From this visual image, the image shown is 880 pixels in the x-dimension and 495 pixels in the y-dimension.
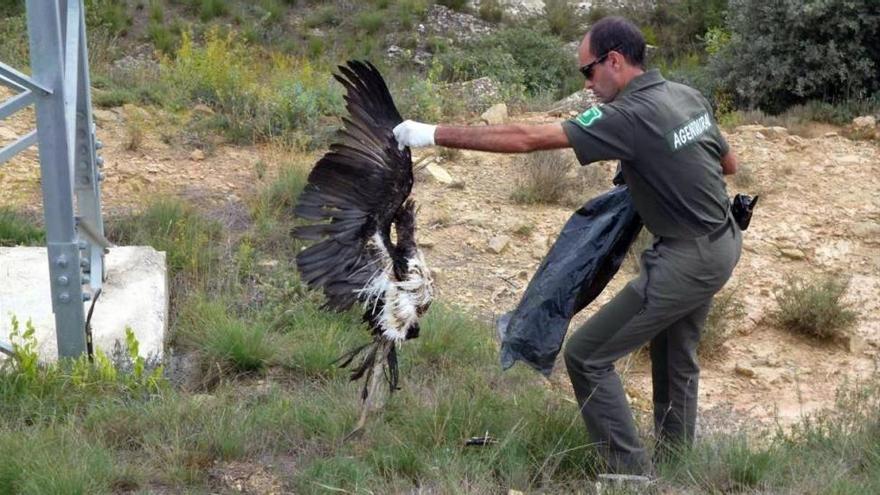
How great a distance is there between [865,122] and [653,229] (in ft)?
20.7

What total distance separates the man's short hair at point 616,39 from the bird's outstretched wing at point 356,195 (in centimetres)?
78

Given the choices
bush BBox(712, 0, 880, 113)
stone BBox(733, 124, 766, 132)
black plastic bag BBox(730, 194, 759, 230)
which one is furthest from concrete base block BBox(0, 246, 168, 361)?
bush BBox(712, 0, 880, 113)

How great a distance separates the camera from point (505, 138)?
3.79 metres

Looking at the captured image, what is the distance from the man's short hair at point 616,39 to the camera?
3926mm

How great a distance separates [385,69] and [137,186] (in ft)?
26.9

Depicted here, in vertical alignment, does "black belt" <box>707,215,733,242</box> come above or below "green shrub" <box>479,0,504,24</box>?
above

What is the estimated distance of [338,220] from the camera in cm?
423

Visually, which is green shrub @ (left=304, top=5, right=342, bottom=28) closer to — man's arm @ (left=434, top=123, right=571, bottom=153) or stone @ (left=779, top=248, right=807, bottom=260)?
stone @ (left=779, top=248, right=807, bottom=260)

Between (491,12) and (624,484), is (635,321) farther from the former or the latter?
(491,12)

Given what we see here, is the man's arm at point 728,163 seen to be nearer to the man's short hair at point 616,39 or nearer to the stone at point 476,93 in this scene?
the man's short hair at point 616,39

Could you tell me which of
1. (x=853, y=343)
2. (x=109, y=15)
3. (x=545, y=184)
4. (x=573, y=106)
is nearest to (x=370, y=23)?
(x=109, y=15)

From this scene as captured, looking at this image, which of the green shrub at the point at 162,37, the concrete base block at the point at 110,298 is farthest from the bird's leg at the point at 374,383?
the green shrub at the point at 162,37

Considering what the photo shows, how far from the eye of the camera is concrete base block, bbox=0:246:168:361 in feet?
18.0

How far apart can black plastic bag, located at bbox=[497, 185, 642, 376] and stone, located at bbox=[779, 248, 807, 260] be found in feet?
11.1
